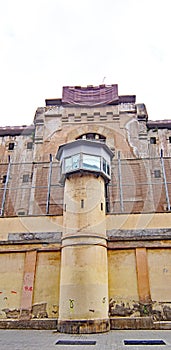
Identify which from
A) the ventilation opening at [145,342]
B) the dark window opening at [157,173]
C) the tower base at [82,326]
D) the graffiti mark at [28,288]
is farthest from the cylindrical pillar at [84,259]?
the dark window opening at [157,173]

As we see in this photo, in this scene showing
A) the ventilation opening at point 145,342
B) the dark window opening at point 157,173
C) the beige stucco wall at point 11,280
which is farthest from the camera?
→ the dark window opening at point 157,173

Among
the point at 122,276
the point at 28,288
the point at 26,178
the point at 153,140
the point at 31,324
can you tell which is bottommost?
the point at 31,324

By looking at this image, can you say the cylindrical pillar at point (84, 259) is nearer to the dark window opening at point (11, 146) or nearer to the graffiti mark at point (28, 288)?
the graffiti mark at point (28, 288)

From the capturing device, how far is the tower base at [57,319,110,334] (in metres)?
8.25

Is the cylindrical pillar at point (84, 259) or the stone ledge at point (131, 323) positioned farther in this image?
the stone ledge at point (131, 323)

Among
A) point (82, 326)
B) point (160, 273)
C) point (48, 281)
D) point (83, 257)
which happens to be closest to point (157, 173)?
point (160, 273)

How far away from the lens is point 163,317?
30.3 feet

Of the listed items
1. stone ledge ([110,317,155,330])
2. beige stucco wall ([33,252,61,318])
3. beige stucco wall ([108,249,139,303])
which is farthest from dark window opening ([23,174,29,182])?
stone ledge ([110,317,155,330])

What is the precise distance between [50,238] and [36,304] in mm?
2454

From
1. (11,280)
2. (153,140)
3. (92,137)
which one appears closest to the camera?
(11,280)

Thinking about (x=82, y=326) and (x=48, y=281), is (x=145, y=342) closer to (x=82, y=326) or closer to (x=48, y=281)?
(x=82, y=326)

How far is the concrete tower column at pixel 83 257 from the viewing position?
8508 mm

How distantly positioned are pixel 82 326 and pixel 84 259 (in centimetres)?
198

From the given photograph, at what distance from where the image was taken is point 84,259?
914 centimetres
